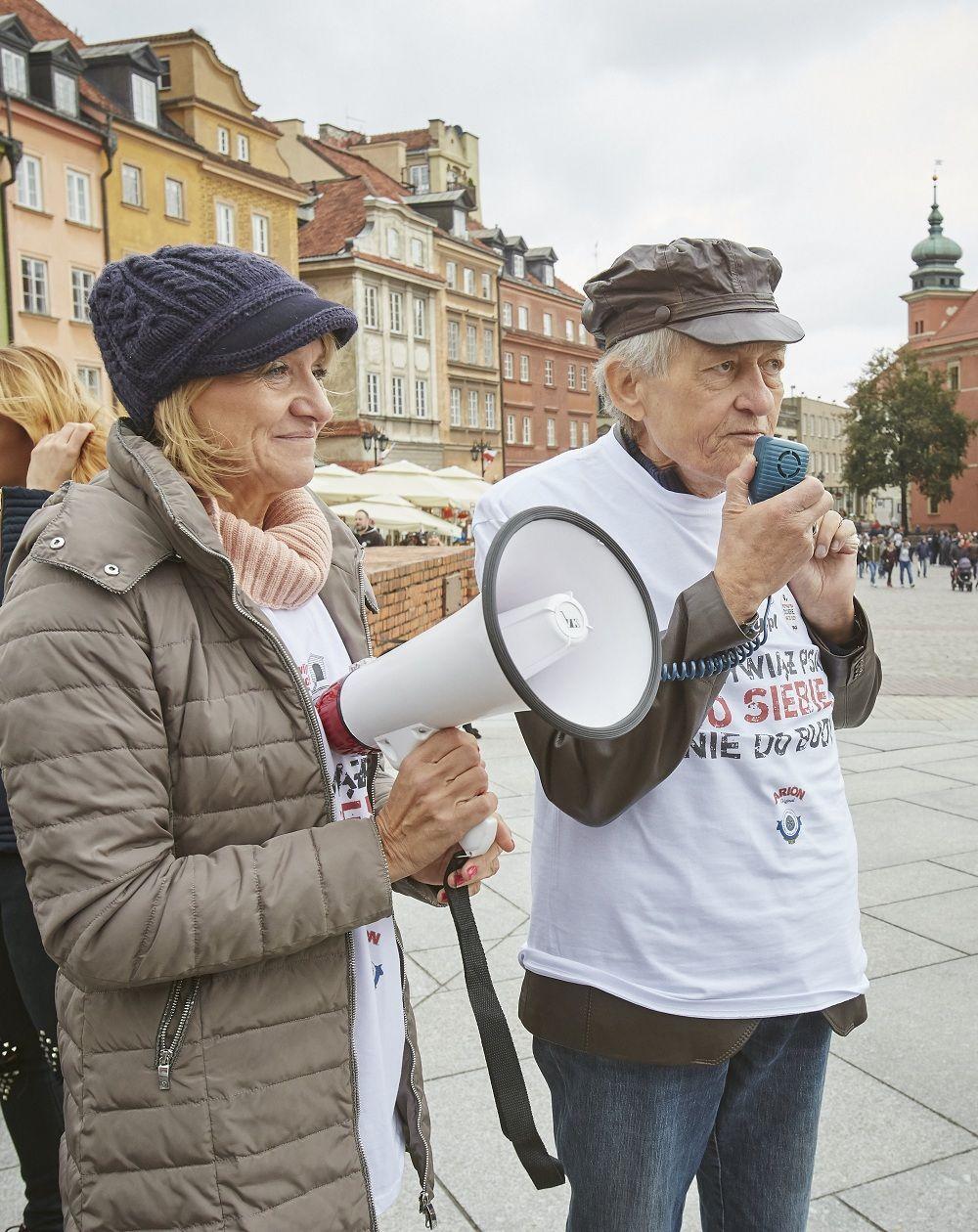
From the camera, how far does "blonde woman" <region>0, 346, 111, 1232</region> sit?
2.43 m

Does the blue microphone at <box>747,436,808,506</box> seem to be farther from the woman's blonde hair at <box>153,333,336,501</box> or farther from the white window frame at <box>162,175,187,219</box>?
the white window frame at <box>162,175,187,219</box>

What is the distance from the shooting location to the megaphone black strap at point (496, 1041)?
4.83ft

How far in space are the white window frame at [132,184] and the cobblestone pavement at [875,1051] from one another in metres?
28.0

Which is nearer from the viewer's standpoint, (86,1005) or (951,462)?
(86,1005)

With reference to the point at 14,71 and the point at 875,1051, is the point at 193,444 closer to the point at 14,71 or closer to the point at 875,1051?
the point at 875,1051

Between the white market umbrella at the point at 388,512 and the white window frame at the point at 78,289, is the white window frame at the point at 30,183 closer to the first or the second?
the white window frame at the point at 78,289

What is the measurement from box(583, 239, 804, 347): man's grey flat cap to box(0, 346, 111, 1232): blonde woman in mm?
1322

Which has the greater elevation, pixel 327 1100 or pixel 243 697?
pixel 243 697

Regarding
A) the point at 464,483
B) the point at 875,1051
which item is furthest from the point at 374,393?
the point at 875,1051

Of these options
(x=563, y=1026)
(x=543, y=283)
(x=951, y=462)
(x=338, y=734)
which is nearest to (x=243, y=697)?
(x=338, y=734)

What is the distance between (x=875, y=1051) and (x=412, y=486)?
Result: 19166 millimetres

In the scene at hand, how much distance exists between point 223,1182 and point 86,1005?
28cm

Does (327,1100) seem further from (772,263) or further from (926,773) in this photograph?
(926,773)

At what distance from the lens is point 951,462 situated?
63.6 m
